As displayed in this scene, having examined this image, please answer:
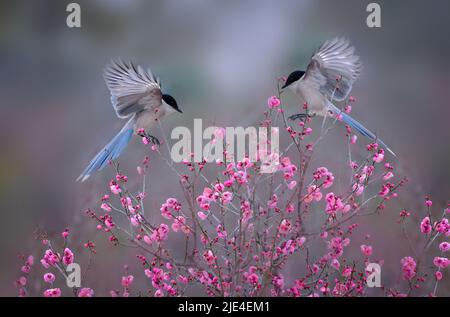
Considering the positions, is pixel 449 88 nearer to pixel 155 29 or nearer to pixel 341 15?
pixel 341 15

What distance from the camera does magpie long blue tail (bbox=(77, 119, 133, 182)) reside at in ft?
9.11

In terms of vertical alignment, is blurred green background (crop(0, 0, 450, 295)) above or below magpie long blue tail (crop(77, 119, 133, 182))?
above

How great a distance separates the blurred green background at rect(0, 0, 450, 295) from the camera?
3.83 metres

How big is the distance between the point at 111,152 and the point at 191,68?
4.27 feet

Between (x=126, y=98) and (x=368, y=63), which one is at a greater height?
(x=368, y=63)

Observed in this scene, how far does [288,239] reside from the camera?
6.72 ft

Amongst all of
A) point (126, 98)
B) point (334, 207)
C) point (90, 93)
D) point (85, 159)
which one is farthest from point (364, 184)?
point (90, 93)

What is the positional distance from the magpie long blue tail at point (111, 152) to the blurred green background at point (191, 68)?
2.61ft

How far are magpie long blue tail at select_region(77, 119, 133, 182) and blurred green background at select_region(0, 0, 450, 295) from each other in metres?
0.80

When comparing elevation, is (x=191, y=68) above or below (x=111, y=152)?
above

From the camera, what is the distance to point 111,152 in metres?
2.80

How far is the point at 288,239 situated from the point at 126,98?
3.75 feet

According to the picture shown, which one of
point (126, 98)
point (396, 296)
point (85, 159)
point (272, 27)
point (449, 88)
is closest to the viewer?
point (396, 296)

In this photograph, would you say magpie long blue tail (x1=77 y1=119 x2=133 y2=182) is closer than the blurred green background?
Yes
